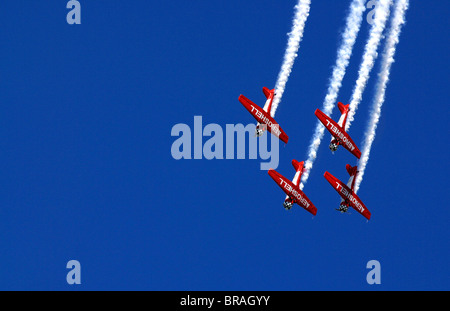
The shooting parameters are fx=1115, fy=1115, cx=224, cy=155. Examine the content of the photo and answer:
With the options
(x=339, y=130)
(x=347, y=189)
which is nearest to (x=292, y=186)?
(x=347, y=189)

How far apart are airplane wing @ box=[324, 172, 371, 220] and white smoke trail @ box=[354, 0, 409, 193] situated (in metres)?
0.55

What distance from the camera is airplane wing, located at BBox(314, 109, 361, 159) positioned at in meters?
60.3

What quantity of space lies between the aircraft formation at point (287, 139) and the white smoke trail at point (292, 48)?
0.37 m

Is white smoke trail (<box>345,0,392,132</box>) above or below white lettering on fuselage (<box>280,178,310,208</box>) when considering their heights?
above

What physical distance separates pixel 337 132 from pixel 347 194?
172 inches

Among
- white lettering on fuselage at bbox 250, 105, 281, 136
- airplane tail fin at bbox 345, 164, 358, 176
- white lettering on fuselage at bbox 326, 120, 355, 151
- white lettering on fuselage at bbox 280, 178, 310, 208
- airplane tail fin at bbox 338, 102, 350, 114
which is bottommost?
white lettering on fuselage at bbox 280, 178, 310, 208

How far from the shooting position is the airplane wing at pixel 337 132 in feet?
198

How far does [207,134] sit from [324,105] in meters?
7.62

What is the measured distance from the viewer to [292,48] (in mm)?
60312

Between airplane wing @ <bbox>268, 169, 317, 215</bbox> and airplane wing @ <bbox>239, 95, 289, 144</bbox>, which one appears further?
airplane wing @ <bbox>268, 169, 317, 215</bbox>

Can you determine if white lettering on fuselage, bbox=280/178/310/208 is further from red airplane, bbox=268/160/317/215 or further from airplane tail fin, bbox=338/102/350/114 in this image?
airplane tail fin, bbox=338/102/350/114

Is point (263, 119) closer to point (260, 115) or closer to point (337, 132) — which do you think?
point (260, 115)

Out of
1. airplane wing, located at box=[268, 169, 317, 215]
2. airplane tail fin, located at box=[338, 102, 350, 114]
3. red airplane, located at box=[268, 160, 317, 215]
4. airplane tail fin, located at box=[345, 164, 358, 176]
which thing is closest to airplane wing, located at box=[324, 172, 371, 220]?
airplane tail fin, located at box=[345, 164, 358, 176]
